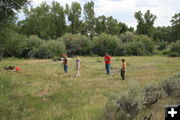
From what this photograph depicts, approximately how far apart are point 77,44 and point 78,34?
26.4 feet

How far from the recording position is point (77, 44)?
57.9 m

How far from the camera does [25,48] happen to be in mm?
53719

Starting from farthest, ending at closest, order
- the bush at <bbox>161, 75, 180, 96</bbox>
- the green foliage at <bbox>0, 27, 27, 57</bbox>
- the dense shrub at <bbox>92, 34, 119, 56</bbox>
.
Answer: the dense shrub at <bbox>92, 34, 119, 56</bbox> → the green foliage at <bbox>0, 27, 27, 57</bbox> → the bush at <bbox>161, 75, 180, 96</bbox>

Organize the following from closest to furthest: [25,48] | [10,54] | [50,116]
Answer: [50,116]
[25,48]
[10,54]

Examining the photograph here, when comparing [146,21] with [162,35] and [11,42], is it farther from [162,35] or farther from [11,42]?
[11,42]

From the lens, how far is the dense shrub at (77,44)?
58.1 meters

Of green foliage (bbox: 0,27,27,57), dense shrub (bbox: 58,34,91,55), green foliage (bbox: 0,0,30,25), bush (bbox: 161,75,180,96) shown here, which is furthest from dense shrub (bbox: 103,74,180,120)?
dense shrub (bbox: 58,34,91,55)

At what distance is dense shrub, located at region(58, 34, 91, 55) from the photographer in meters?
58.1

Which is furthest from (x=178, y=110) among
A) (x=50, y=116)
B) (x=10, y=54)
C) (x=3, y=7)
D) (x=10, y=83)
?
(x=10, y=54)

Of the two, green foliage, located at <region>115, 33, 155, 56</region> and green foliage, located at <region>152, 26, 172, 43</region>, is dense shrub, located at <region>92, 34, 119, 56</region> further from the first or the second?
green foliage, located at <region>152, 26, 172, 43</region>

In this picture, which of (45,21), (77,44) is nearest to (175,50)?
(77,44)

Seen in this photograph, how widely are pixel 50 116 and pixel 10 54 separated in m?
55.1

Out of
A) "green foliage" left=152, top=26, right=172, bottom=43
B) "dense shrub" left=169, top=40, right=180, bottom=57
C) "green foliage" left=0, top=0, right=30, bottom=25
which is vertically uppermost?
"green foliage" left=152, top=26, right=172, bottom=43

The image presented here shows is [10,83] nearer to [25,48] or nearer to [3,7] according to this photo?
[3,7]
